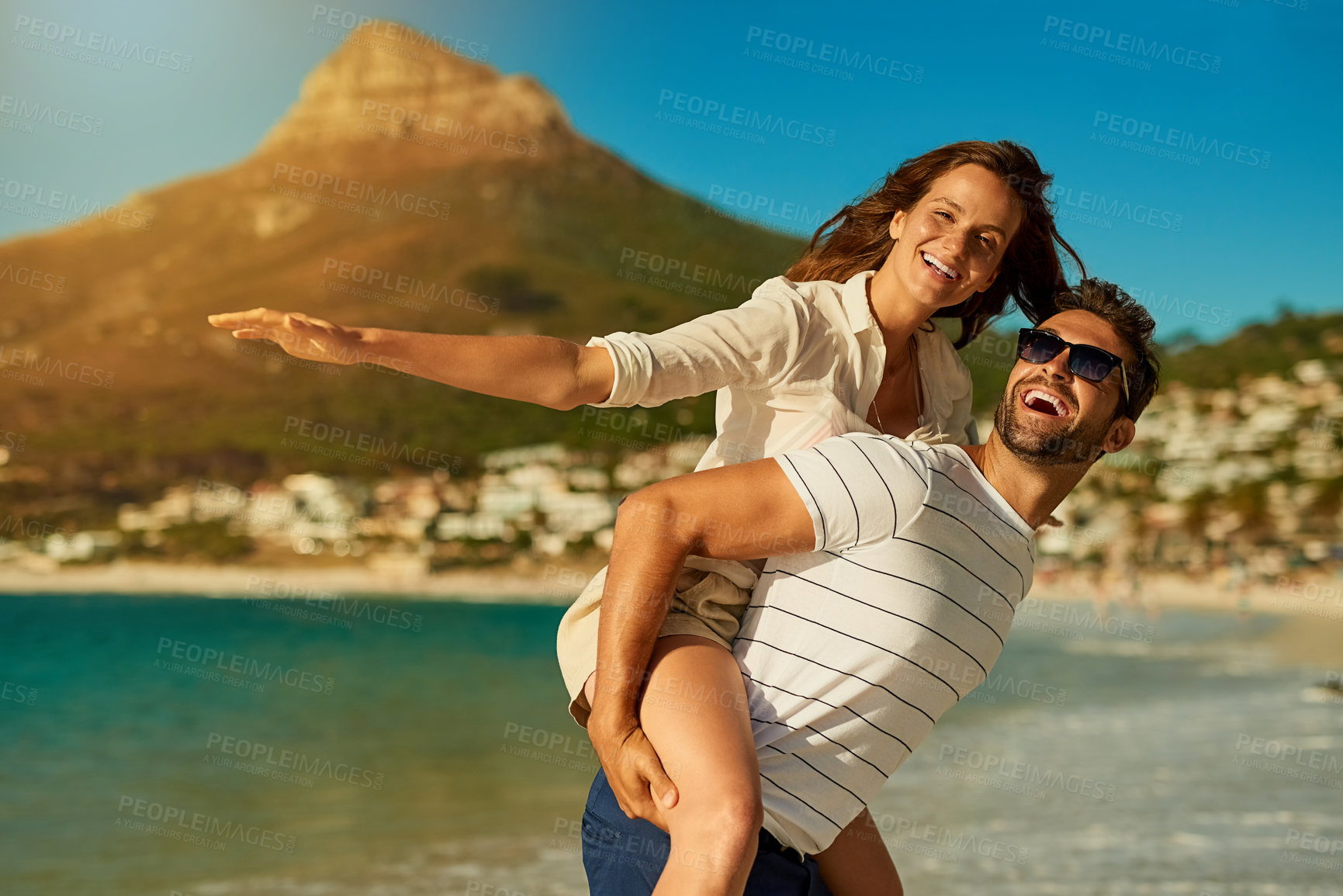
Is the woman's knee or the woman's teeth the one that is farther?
the woman's teeth

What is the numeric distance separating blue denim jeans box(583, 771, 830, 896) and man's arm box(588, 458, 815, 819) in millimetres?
131

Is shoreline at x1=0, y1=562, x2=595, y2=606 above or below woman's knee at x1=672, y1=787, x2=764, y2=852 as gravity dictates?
above

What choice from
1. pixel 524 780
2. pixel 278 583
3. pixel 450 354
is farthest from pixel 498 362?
pixel 278 583

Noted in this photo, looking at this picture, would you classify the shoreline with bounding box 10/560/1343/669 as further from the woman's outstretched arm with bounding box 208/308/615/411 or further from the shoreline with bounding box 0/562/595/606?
the woman's outstretched arm with bounding box 208/308/615/411

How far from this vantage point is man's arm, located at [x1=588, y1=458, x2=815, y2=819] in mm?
1651

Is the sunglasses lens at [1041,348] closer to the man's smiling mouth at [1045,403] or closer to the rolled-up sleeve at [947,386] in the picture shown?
the man's smiling mouth at [1045,403]

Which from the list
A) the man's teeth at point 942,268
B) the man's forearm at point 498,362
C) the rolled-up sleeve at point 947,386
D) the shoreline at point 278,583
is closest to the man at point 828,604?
the man's forearm at point 498,362

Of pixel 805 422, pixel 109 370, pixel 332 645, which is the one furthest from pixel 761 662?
pixel 109 370

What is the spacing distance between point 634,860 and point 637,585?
0.52 meters

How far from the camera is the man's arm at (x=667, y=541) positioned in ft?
5.42

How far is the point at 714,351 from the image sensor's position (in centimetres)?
195

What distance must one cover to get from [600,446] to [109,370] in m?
25.8

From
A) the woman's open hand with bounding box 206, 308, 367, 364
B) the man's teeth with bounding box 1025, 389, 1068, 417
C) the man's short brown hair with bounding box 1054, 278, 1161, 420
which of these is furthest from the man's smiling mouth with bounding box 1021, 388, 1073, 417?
the woman's open hand with bounding box 206, 308, 367, 364

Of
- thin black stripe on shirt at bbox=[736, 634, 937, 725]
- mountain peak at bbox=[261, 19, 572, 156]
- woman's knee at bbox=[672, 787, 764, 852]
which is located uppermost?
mountain peak at bbox=[261, 19, 572, 156]
